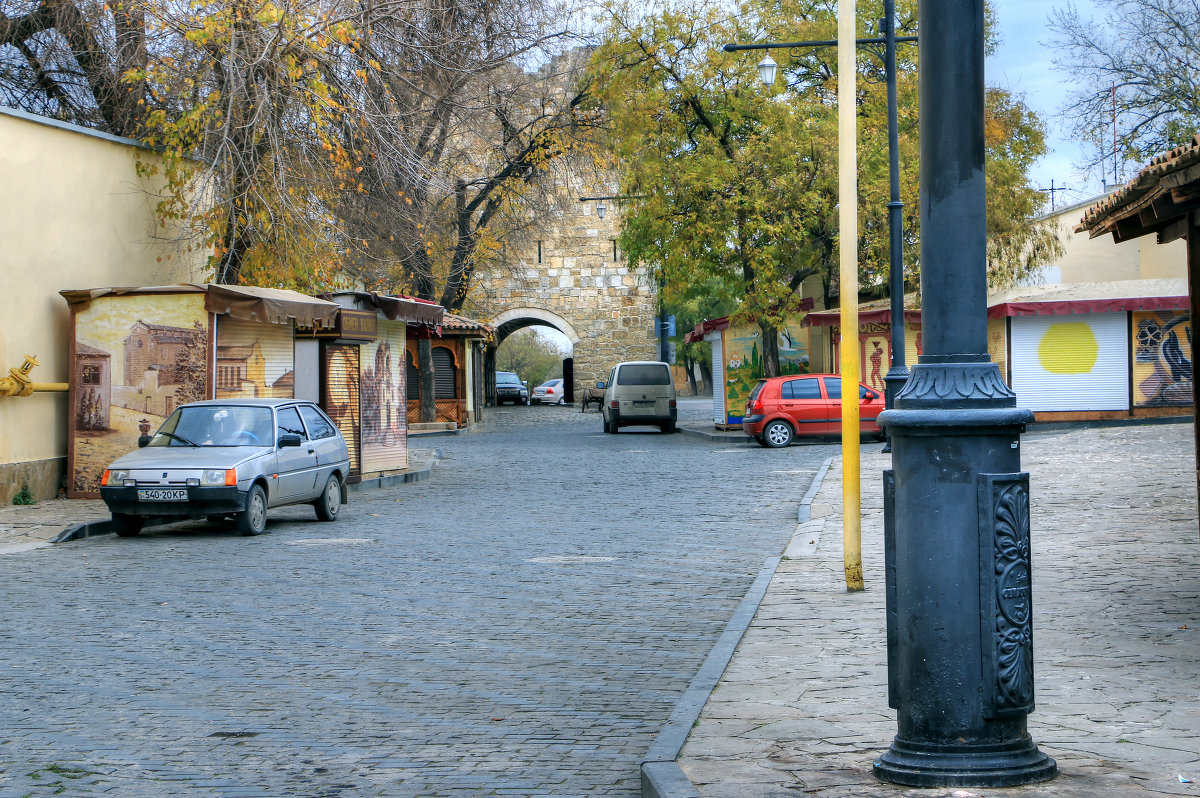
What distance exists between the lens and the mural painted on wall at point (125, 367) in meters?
16.6

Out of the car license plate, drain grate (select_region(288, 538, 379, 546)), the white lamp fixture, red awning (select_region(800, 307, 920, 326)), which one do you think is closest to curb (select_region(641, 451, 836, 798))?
drain grate (select_region(288, 538, 379, 546))

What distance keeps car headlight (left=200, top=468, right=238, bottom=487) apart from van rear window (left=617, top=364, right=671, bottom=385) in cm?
2118

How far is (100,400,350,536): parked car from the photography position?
12.7 meters

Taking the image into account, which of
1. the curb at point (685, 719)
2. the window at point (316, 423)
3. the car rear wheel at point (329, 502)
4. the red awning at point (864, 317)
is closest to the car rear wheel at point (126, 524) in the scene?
the car rear wheel at point (329, 502)

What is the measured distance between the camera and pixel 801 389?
26.3 metres

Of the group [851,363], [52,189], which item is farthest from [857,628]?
[52,189]

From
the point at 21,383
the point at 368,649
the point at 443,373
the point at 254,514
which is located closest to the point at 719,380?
the point at 443,373

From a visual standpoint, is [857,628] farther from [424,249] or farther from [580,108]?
[580,108]

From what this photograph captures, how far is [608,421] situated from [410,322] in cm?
1312

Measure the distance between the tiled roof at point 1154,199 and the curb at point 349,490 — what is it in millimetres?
10321

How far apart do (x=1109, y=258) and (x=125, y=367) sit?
31.3 m

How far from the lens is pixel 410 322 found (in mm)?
21453

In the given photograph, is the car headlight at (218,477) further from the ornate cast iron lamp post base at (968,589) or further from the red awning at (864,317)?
the red awning at (864,317)

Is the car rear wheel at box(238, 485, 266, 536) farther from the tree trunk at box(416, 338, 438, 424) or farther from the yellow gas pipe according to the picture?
the tree trunk at box(416, 338, 438, 424)
